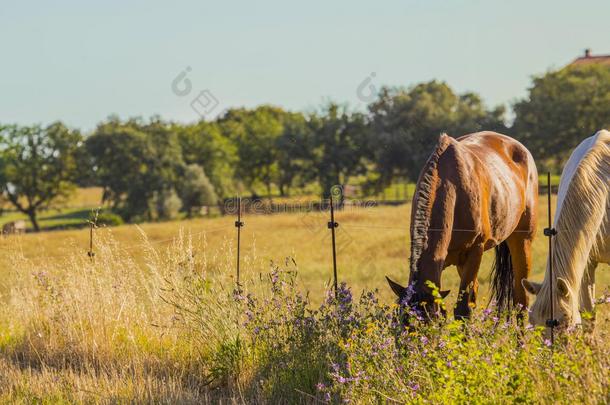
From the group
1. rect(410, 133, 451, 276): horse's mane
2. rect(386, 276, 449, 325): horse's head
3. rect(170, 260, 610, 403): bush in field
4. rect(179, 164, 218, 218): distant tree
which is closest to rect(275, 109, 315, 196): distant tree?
rect(179, 164, 218, 218): distant tree

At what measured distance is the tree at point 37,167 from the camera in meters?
68.1

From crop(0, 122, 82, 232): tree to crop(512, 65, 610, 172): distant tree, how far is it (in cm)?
3970

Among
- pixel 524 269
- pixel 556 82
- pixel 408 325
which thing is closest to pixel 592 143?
pixel 524 269

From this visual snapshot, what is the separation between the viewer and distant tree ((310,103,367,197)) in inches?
2502

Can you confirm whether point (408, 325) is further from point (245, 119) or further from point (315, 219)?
point (245, 119)

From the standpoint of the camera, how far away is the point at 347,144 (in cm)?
6469

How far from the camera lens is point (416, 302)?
6.12m

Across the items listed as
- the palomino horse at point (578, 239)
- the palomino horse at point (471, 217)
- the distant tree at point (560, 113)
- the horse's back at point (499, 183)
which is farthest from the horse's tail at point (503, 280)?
the distant tree at point (560, 113)

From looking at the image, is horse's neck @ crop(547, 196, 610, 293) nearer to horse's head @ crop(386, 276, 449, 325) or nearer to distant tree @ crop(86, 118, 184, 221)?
horse's head @ crop(386, 276, 449, 325)

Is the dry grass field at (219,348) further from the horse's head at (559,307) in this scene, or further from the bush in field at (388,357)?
the horse's head at (559,307)

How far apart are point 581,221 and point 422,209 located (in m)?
1.39

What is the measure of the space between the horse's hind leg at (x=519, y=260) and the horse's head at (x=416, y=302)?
3673 millimetres

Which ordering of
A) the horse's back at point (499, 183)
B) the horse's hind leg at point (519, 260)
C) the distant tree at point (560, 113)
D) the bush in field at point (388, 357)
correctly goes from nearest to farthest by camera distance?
1. the bush in field at point (388, 357)
2. the horse's back at point (499, 183)
3. the horse's hind leg at point (519, 260)
4. the distant tree at point (560, 113)

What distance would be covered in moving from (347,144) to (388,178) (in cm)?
768
